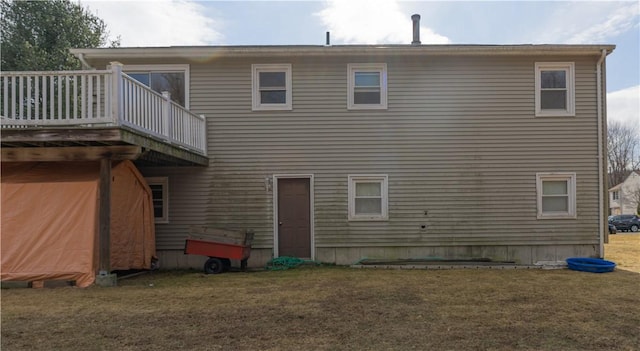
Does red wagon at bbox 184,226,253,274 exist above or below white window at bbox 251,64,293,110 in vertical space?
below

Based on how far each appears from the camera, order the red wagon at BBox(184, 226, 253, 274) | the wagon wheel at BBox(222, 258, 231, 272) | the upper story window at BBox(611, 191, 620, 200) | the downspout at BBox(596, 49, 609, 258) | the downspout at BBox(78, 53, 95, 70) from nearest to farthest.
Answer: the red wagon at BBox(184, 226, 253, 274)
the wagon wheel at BBox(222, 258, 231, 272)
the downspout at BBox(78, 53, 95, 70)
the downspout at BBox(596, 49, 609, 258)
the upper story window at BBox(611, 191, 620, 200)

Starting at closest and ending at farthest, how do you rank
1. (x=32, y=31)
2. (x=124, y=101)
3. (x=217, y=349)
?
(x=217, y=349)
(x=124, y=101)
(x=32, y=31)

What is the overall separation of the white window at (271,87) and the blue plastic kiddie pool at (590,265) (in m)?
7.32

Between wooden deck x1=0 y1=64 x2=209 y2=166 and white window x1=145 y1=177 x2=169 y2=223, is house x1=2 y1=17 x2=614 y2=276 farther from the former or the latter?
wooden deck x1=0 y1=64 x2=209 y2=166

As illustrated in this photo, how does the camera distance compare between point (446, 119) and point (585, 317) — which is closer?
point (585, 317)

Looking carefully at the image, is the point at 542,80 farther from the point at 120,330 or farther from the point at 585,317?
the point at 120,330

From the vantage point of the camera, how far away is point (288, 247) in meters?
10.3

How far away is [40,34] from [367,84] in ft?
52.3

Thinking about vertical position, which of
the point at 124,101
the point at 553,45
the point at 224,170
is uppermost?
the point at 553,45

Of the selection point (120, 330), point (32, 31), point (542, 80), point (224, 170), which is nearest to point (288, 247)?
point (224, 170)

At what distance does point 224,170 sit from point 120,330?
5.79 metres

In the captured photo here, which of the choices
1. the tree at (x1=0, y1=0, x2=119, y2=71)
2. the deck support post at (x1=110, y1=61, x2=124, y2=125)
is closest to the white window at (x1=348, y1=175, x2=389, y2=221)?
the deck support post at (x1=110, y1=61, x2=124, y2=125)

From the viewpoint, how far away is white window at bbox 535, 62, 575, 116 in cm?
1036

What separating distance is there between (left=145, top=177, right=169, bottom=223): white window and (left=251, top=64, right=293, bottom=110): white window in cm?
292
